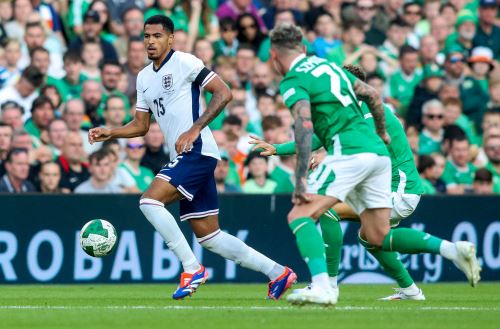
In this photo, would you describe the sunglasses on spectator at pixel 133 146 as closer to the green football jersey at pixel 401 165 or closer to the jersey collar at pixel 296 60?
the green football jersey at pixel 401 165

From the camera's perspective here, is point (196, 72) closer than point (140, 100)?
Yes

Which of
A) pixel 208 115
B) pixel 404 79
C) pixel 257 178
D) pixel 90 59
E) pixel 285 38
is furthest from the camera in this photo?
pixel 404 79

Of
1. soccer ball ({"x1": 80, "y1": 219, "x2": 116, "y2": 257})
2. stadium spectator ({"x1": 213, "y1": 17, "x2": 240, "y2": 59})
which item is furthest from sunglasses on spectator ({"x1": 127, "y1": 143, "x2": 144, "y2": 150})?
soccer ball ({"x1": 80, "y1": 219, "x2": 116, "y2": 257})

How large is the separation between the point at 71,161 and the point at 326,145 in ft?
22.5

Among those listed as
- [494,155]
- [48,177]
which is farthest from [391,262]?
[494,155]

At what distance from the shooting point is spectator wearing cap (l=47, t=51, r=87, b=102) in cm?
1781

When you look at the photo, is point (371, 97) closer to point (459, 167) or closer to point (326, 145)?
point (326, 145)

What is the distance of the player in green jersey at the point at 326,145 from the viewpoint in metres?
9.89

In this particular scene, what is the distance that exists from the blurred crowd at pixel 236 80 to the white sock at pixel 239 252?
15.3ft

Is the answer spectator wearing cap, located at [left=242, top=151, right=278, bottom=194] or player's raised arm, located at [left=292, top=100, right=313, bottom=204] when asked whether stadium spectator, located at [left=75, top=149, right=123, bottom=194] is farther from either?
player's raised arm, located at [left=292, top=100, right=313, bottom=204]

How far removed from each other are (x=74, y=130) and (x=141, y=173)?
1.10 m

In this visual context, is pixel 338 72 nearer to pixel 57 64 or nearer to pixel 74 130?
pixel 74 130

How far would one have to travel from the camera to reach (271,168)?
58.3ft

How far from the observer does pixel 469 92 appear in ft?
66.7
